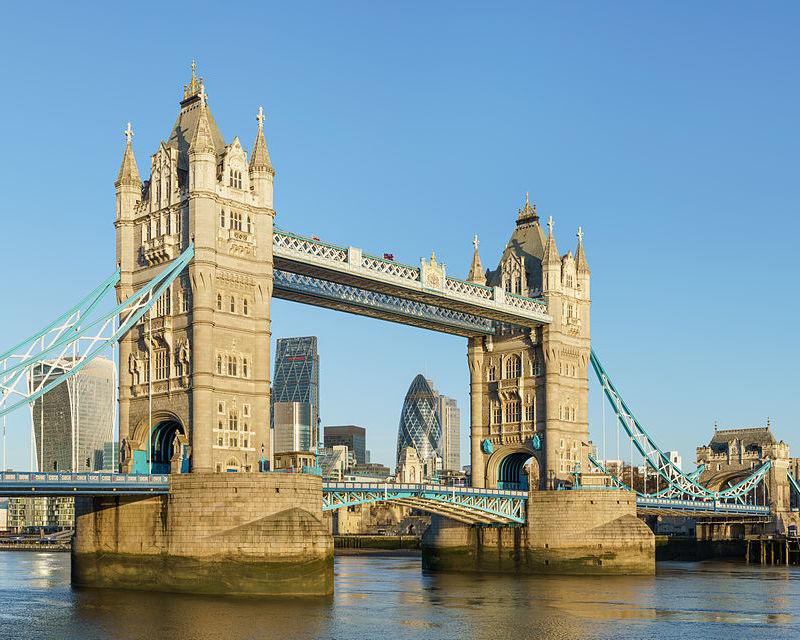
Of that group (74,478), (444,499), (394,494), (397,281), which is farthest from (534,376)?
(74,478)

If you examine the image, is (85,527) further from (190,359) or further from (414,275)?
(414,275)

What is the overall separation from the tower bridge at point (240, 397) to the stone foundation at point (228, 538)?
3.5 inches

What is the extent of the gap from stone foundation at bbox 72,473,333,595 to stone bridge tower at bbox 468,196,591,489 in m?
34.4

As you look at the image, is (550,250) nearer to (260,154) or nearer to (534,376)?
(534,376)

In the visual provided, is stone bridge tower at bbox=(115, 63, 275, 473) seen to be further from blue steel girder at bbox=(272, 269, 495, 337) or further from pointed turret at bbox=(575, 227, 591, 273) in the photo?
pointed turret at bbox=(575, 227, 591, 273)

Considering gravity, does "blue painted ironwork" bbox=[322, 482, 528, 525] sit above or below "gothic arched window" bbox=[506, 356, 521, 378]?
below

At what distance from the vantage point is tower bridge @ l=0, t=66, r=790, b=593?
64250 mm

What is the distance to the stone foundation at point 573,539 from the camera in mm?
89188

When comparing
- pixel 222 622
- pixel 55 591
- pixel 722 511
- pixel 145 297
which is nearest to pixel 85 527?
pixel 55 591

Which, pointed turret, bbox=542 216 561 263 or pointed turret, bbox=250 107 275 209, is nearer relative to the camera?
pointed turret, bbox=250 107 275 209

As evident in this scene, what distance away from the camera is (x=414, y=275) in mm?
85250

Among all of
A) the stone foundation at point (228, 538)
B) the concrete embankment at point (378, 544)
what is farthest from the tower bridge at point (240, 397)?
the concrete embankment at point (378, 544)

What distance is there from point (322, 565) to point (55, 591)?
2075 cm

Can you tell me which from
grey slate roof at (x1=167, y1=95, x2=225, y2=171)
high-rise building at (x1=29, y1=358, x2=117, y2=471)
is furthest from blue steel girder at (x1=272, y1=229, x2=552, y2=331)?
high-rise building at (x1=29, y1=358, x2=117, y2=471)
